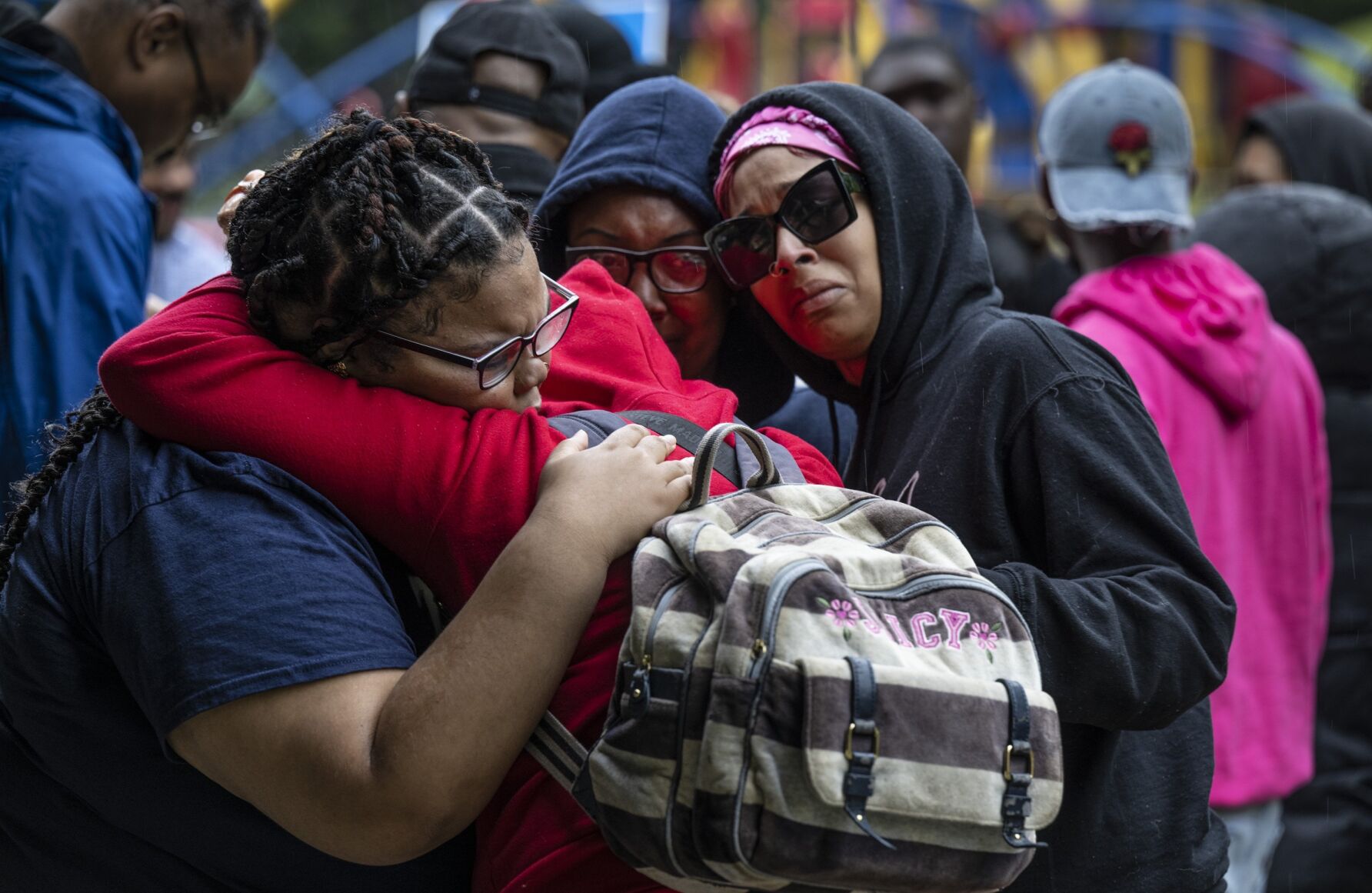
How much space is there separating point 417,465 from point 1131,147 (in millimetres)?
2979

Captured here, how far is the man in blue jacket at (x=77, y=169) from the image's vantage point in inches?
121

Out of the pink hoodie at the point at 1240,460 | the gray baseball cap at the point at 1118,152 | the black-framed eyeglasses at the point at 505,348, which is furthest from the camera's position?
the gray baseball cap at the point at 1118,152

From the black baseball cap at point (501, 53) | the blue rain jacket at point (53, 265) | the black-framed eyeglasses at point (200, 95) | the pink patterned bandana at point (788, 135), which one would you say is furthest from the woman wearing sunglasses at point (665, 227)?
the black-framed eyeglasses at point (200, 95)

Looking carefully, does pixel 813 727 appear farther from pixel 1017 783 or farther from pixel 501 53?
pixel 501 53

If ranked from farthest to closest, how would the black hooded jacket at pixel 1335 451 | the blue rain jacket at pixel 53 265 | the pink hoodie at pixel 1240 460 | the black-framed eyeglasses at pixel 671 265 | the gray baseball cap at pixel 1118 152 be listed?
1. the black hooded jacket at pixel 1335 451
2. the gray baseball cap at pixel 1118 152
3. the pink hoodie at pixel 1240 460
4. the blue rain jacket at pixel 53 265
5. the black-framed eyeglasses at pixel 671 265

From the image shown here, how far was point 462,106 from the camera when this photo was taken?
3.62 metres

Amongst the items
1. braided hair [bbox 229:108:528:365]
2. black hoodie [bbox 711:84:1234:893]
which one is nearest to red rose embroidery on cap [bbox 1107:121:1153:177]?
black hoodie [bbox 711:84:1234:893]

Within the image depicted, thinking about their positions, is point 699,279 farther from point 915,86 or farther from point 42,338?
point 915,86

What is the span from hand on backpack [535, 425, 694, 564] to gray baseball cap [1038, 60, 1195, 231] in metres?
2.58

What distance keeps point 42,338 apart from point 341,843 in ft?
6.26

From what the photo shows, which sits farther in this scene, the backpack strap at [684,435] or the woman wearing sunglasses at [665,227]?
the woman wearing sunglasses at [665,227]

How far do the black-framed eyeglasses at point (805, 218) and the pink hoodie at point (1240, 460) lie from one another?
1474 millimetres

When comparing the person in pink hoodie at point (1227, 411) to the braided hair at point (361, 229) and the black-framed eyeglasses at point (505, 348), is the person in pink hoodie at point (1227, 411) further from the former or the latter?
the braided hair at point (361, 229)

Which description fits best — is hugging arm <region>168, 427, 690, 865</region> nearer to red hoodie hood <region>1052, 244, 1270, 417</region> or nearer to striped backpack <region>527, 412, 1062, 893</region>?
striped backpack <region>527, 412, 1062, 893</region>
